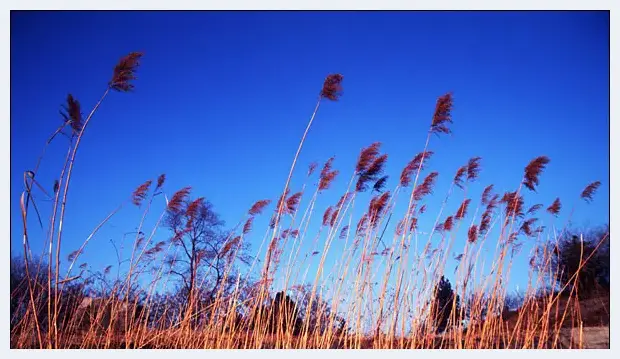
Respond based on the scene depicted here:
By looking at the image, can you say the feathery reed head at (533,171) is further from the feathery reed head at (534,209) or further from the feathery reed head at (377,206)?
the feathery reed head at (377,206)

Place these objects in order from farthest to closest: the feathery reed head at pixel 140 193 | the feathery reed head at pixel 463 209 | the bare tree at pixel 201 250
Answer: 1. the feathery reed head at pixel 463 209
2. the bare tree at pixel 201 250
3. the feathery reed head at pixel 140 193

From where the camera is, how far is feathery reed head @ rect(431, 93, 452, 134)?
3.51 m

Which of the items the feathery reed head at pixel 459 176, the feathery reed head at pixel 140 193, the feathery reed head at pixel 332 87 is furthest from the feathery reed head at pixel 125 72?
the feathery reed head at pixel 459 176

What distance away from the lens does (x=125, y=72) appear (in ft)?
9.03

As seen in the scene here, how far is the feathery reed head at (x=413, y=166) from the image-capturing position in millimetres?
3721

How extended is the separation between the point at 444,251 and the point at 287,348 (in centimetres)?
146

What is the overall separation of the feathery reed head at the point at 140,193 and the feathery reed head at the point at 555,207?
3077mm

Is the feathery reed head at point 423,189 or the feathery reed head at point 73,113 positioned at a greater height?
the feathery reed head at point 73,113

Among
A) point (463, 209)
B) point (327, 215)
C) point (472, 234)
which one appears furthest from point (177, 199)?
point (472, 234)

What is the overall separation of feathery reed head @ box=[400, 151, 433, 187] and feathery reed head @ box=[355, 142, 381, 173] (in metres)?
0.38

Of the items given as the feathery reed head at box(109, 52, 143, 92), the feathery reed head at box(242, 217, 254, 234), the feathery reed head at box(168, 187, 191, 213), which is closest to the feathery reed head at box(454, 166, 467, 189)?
the feathery reed head at box(242, 217, 254, 234)

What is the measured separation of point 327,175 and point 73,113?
1689 millimetres
